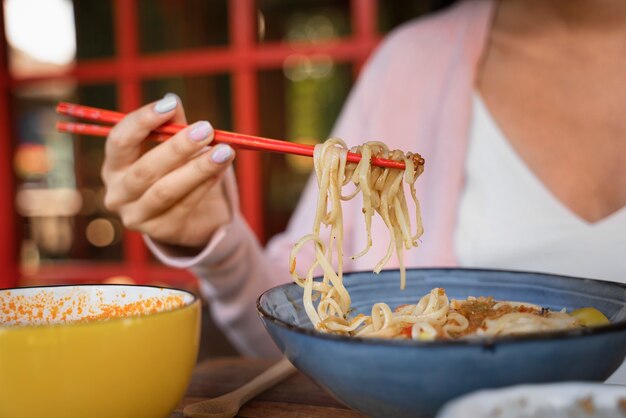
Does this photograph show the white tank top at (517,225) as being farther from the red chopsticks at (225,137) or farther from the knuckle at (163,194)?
the knuckle at (163,194)

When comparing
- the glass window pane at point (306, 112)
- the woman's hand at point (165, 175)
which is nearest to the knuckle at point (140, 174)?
the woman's hand at point (165, 175)

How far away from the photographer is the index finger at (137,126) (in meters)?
0.89

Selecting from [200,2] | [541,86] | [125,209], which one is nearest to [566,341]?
[125,209]

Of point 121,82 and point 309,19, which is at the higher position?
point 309,19

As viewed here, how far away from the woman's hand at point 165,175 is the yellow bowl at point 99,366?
1.00ft

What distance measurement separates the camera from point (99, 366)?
1.83ft

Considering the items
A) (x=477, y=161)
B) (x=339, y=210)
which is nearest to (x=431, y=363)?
(x=339, y=210)

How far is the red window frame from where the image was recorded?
7.46ft

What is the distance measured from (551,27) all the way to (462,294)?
0.92m

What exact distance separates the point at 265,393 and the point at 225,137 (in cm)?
36

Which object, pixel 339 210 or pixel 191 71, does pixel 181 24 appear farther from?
pixel 339 210

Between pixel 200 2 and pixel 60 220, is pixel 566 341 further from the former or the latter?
pixel 60 220

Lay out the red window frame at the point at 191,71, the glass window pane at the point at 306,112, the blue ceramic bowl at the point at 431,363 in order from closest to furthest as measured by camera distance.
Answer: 1. the blue ceramic bowl at the point at 431,363
2. the red window frame at the point at 191,71
3. the glass window pane at the point at 306,112

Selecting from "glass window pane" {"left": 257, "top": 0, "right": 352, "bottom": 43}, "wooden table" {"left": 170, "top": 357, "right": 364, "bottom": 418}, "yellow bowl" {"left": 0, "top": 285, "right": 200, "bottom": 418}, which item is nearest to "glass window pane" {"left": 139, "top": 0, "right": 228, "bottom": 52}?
"wooden table" {"left": 170, "top": 357, "right": 364, "bottom": 418}
